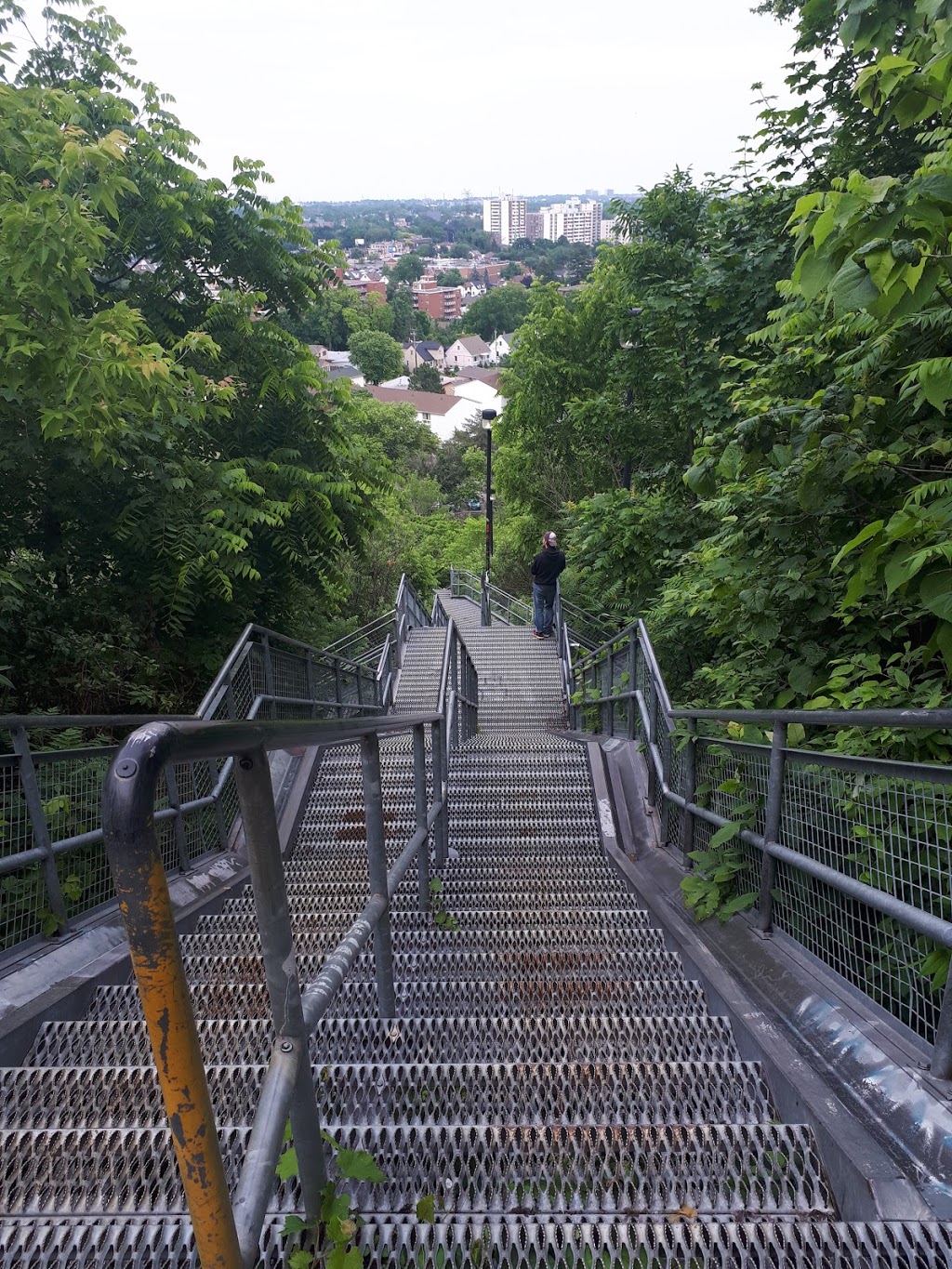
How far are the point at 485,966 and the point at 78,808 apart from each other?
1.99m

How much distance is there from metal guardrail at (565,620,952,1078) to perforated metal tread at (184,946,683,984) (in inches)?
20.5

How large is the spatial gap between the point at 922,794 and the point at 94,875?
3.39 m

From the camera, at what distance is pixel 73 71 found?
7227 mm

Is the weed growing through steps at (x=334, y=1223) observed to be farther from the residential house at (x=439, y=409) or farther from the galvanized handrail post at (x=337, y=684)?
the residential house at (x=439, y=409)

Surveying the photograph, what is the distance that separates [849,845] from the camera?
7.95ft

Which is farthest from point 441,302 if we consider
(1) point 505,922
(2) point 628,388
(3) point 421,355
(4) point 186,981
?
(4) point 186,981

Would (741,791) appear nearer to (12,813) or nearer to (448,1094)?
(448,1094)

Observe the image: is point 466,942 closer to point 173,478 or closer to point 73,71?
Answer: point 173,478

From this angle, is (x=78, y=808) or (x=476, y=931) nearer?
(x=476, y=931)

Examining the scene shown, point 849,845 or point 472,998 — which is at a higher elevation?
point 849,845

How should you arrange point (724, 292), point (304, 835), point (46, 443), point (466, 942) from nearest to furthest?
point (466, 942) → point (304, 835) → point (46, 443) → point (724, 292)

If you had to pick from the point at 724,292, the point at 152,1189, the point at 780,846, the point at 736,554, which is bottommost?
the point at 152,1189

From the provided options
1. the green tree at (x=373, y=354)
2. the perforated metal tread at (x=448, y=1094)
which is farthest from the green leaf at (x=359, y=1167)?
the green tree at (x=373, y=354)

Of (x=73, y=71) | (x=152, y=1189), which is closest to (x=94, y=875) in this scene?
(x=152, y=1189)
